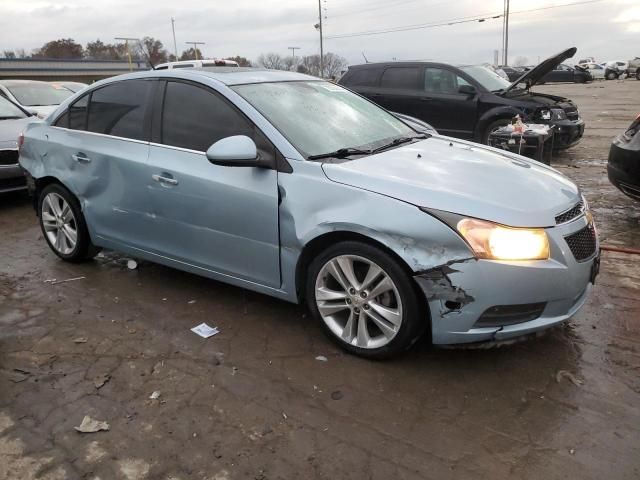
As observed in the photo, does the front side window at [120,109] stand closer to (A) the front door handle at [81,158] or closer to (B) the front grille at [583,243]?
(A) the front door handle at [81,158]

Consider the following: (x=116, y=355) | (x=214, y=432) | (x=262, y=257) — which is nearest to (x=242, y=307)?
(x=262, y=257)

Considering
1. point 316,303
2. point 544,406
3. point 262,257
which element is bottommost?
point 544,406

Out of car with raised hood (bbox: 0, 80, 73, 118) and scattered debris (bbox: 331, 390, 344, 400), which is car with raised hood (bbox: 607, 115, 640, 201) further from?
car with raised hood (bbox: 0, 80, 73, 118)

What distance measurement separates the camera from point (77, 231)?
4.66 metres

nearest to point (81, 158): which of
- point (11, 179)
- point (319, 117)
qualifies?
point (319, 117)

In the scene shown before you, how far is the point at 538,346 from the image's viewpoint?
3.31m

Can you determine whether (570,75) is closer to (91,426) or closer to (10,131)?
(10,131)

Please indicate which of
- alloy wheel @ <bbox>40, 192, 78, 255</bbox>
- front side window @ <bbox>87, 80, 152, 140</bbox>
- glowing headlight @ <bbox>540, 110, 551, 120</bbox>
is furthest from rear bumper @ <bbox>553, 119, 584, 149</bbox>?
alloy wheel @ <bbox>40, 192, 78, 255</bbox>

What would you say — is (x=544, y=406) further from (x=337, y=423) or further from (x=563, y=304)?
(x=337, y=423)

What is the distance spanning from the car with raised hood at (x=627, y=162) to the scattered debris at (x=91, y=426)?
490cm

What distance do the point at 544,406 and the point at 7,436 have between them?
2655 mm

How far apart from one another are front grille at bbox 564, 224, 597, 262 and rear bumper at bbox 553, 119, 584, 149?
630 centimetres

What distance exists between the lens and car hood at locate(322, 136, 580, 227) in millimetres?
2814

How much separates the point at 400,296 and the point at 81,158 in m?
2.93
